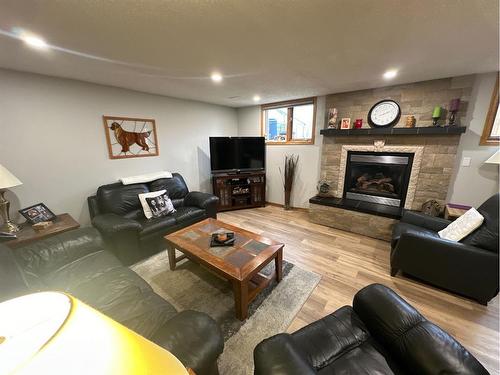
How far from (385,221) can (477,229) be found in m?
1.11

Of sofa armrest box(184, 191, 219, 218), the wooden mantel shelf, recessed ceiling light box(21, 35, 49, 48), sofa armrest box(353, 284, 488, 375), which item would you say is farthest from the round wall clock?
recessed ceiling light box(21, 35, 49, 48)

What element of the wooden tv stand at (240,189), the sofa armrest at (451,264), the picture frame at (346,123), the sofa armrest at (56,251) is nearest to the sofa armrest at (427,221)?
the sofa armrest at (451,264)

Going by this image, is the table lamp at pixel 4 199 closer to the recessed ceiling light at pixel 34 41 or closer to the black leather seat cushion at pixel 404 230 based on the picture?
the recessed ceiling light at pixel 34 41

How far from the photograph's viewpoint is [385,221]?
2949mm

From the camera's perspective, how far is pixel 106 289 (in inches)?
60.7

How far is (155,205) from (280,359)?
2533 mm

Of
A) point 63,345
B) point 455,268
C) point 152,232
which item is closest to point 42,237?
point 152,232

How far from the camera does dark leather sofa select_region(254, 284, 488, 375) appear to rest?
0.90 metres

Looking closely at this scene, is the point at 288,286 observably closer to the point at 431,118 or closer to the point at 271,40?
the point at 271,40

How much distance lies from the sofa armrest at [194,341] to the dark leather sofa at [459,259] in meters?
2.07

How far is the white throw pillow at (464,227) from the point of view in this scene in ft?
6.08

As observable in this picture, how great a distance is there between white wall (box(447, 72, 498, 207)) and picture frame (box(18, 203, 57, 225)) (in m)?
5.23

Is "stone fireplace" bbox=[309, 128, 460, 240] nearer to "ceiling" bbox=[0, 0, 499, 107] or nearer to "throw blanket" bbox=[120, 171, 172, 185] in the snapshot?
"ceiling" bbox=[0, 0, 499, 107]

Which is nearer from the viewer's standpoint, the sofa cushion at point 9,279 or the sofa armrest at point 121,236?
the sofa cushion at point 9,279
